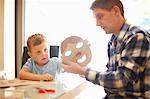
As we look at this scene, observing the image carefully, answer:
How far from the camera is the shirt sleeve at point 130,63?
1.27 m

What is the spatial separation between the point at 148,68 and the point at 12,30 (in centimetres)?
244

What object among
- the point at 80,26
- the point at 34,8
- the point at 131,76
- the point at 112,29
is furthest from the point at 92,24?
the point at 131,76

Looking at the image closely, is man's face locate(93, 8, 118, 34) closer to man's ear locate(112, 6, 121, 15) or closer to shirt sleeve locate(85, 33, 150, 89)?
Answer: man's ear locate(112, 6, 121, 15)

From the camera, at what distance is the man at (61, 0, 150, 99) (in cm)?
128

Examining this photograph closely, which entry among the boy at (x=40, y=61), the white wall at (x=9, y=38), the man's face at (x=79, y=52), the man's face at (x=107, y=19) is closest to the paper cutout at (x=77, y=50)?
the man's face at (x=79, y=52)

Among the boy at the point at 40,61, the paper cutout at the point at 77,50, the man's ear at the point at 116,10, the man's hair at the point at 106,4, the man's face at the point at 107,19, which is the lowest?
the boy at the point at 40,61

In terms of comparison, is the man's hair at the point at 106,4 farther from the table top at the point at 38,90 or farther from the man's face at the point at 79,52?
the table top at the point at 38,90

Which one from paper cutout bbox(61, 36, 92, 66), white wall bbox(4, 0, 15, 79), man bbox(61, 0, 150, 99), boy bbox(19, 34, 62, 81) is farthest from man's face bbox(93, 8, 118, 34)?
white wall bbox(4, 0, 15, 79)

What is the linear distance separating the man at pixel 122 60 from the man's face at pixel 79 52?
0.12ft

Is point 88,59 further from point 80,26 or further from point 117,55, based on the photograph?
point 80,26

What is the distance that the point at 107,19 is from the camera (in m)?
1.42

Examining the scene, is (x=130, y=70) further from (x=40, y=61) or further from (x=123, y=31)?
(x=40, y=61)

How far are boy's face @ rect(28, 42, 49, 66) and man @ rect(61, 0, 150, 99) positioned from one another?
0.59m

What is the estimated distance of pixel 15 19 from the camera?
11.6 feet
